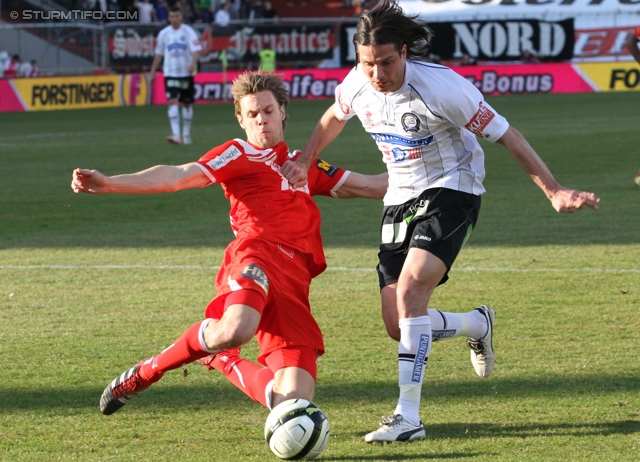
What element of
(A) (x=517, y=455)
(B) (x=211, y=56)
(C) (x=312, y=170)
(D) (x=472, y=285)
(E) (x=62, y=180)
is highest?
(C) (x=312, y=170)

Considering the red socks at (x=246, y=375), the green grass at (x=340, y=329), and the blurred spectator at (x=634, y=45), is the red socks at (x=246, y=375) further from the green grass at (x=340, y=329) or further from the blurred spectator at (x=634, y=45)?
the blurred spectator at (x=634, y=45)

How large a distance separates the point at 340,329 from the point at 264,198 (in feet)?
5.32

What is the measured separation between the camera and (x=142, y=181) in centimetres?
411

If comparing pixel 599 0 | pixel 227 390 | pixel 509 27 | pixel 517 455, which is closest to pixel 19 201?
pixel 227 390

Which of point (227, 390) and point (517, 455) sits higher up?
point (517, 455)

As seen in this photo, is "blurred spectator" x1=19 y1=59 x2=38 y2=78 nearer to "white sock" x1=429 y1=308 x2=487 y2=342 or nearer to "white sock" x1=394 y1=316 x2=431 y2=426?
"white sock" x1=429 y1=308 x2=487 y2=342

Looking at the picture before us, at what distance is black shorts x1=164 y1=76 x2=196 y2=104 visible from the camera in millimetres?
18203

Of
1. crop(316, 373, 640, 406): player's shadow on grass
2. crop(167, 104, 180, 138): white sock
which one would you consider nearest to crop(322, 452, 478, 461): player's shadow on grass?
crop(316, 373, 640, 406): player's shadow on grass

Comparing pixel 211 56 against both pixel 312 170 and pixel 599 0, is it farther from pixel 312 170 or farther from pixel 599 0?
pixel 312 170

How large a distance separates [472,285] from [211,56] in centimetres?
2545

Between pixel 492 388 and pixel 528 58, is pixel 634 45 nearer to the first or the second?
pixel 492 388

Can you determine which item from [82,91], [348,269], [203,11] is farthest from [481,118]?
[203,11]

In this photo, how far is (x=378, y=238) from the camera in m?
8.88

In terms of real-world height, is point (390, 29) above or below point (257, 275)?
above
